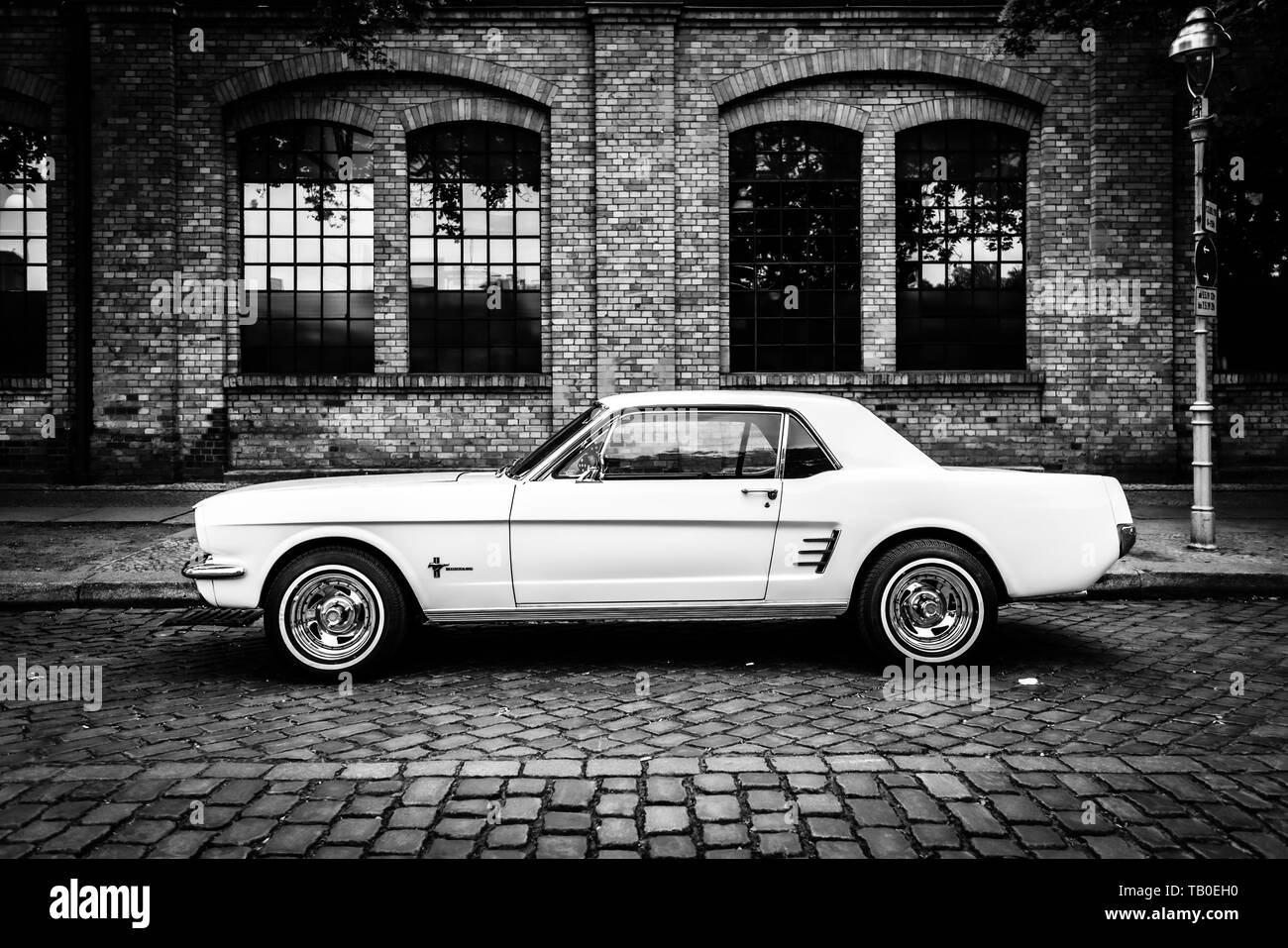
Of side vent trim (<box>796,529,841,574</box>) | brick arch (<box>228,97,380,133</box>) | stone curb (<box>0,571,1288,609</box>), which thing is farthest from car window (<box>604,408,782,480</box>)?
brick arch (<box>228,97,380,133</box>)

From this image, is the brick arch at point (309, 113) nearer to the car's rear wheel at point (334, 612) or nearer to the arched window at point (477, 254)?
the arched window at point (477, 254)

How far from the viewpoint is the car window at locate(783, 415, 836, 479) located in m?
5.07

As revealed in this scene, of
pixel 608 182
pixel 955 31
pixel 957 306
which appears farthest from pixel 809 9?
pixel 957 306

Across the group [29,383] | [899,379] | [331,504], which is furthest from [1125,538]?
[29,383]

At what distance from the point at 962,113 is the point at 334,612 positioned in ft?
35.3

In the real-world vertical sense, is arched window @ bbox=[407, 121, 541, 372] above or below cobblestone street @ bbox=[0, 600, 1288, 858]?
above

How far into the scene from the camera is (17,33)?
11.7 m

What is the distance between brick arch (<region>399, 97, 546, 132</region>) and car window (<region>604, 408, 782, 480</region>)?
8.29 meters

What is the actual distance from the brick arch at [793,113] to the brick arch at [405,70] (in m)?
2.39

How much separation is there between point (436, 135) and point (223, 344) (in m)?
3.91

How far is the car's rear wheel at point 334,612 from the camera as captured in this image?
4.82 m

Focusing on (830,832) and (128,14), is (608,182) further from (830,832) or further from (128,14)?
(830,832)

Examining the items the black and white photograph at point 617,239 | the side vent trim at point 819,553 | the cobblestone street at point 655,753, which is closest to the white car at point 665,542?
the side vent trim at point 819,553

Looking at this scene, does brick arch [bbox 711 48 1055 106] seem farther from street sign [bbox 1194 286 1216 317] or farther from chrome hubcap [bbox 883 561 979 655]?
chrome hubcap [bbox 883 561 979 655]
